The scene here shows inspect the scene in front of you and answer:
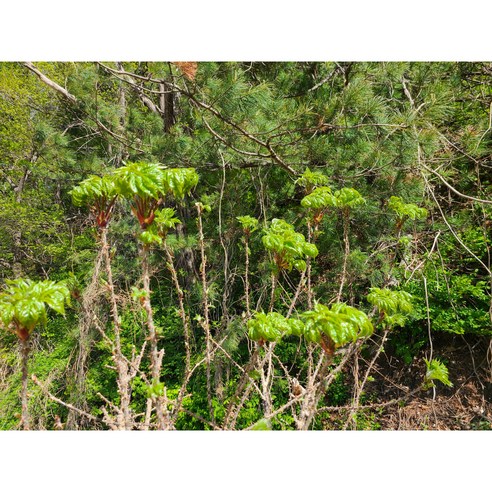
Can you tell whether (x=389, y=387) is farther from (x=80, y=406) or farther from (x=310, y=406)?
(x=80, y=406)

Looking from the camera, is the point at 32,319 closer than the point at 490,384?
Yes

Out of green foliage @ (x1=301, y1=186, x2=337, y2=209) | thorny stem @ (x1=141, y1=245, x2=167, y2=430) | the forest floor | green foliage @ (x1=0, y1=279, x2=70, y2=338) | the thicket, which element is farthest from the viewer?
the forest floor

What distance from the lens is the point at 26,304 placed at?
0.70 m

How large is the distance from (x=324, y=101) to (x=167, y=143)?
40.1 inches

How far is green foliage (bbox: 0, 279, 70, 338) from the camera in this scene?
2.27 ft

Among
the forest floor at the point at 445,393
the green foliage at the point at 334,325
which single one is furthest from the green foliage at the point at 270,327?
the forest floor at the point at 445,393

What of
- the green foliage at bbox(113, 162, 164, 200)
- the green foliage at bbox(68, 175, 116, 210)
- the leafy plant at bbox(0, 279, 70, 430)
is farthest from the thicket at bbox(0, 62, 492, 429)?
the leafy plant at bbox(0, 279, 70, 430)

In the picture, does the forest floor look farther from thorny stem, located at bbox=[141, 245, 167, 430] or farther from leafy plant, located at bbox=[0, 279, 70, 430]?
leafy plant, located at bbox=[0, 279, 70, 430]

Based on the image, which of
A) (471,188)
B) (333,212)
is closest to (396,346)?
(333,212)

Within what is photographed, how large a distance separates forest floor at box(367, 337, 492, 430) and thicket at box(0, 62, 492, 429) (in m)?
0.09

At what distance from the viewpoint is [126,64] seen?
287cm

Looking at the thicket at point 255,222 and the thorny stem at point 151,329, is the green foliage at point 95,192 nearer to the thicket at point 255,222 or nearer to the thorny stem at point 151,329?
the thicket at point 255,222

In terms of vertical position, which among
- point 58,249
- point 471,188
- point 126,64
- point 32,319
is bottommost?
point 58,249

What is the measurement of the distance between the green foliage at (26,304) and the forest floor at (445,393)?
2.36 metres
